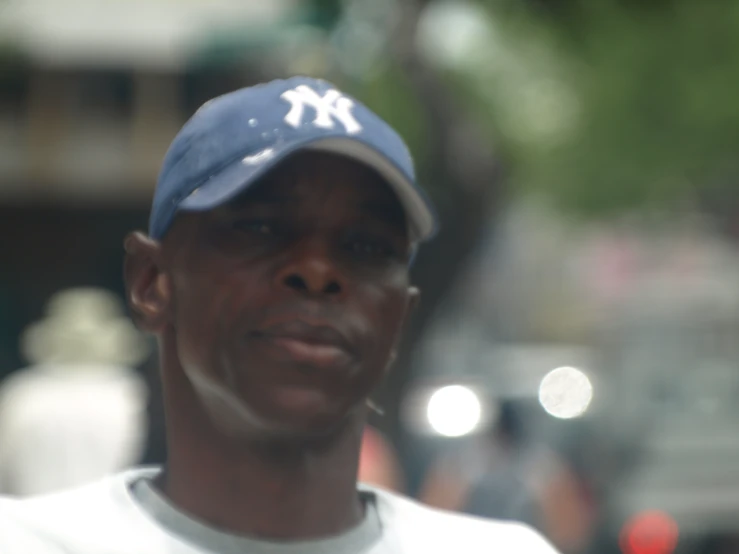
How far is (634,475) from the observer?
1080 centimetres

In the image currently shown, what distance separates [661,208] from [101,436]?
23.5m

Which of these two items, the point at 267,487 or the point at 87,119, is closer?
the point at 267,487

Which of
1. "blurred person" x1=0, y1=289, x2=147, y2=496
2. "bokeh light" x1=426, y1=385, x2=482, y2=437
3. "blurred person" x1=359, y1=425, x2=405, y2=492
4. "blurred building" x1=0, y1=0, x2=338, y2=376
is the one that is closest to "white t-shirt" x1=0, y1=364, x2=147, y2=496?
"blurred person" x1=0, y1=289, x2=147, y2=496

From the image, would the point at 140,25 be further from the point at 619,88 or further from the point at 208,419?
the point at 208,419

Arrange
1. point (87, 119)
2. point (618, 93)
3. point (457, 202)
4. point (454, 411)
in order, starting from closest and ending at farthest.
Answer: point (457, 202) → point (454, 411) → point (618, 93) → point (87, 119)

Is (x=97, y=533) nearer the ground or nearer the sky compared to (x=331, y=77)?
nearer the ground

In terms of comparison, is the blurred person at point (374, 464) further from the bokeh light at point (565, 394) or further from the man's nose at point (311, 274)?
the bokeh light at point (565, 394)

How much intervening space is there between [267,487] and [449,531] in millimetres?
304

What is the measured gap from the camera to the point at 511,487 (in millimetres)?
7477

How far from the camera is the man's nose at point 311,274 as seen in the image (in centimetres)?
177

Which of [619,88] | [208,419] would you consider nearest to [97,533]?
[208,419]

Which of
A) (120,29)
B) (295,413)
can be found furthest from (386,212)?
(120,29)

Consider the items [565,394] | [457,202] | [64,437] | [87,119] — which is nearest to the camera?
[64,437]

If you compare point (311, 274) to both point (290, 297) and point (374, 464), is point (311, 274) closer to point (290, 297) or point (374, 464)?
point (290, 297)
